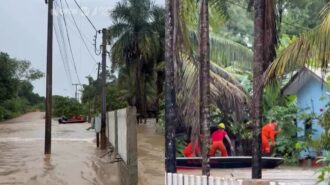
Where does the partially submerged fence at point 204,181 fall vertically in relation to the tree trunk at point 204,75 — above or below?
below

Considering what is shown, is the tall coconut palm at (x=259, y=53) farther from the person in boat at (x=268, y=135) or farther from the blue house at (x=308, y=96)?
the person in boat at (x=268, y=135)

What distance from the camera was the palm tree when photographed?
141ft

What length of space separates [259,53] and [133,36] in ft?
122

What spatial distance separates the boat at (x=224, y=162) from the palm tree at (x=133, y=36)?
30.3 metres

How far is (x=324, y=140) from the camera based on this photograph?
21.2ft

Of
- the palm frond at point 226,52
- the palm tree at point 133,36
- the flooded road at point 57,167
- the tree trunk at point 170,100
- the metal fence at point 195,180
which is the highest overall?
the palm tree at point 133,36

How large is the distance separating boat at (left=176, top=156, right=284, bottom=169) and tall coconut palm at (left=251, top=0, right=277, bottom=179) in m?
5.12

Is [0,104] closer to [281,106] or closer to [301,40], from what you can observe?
[281,106]

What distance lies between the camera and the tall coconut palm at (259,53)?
6742 mm

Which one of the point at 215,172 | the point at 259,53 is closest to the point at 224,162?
the point at 215,172

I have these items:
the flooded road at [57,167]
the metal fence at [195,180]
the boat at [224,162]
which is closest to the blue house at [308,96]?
the boat at [224,162]

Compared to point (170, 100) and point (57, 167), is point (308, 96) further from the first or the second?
point (170, 100)

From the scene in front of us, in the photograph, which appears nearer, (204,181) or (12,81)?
(204,181)

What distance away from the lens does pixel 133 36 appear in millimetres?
43688
